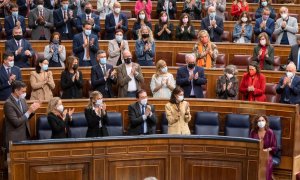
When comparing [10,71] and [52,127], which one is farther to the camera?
[10,71]

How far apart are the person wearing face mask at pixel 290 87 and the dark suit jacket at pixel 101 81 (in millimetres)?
2015

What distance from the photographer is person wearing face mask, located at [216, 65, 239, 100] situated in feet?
33.0

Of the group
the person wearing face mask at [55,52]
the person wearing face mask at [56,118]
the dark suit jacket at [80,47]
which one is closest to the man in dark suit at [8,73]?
the person wearing face mask at [55,52]

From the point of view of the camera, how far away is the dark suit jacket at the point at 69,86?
10031 mm

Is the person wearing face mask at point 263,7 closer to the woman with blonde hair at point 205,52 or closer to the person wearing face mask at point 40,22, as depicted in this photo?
the woman with blonde hair at point 205,52

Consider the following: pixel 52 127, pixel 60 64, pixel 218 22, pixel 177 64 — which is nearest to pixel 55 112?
pixel 52 127

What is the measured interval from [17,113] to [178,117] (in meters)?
1.76

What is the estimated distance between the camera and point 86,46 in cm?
1105

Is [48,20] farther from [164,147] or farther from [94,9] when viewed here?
[164,147]

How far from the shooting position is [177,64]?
11.6 m

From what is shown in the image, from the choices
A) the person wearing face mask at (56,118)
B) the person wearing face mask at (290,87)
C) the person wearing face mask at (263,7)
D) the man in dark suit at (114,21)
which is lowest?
the person wearing face mask at (56,118)

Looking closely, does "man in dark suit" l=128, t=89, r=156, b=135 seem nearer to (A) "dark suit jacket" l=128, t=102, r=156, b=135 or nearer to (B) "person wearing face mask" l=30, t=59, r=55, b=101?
(A) "dark suit jacket" l=128, t=102, r=156, b=135

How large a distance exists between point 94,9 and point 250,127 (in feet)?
15.2

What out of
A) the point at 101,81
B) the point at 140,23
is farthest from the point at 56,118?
the point at 140,23
